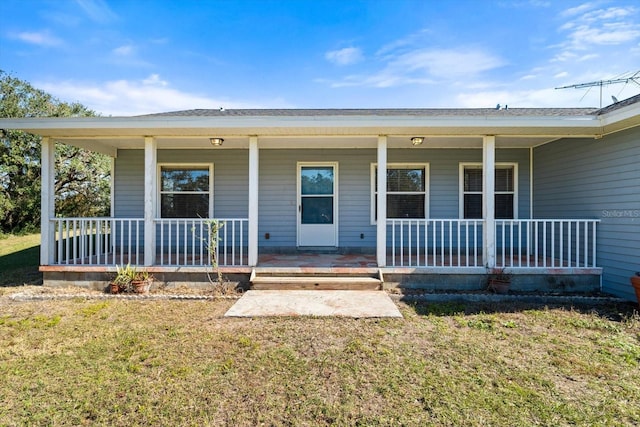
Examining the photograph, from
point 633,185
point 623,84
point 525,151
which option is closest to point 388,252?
point 525,151

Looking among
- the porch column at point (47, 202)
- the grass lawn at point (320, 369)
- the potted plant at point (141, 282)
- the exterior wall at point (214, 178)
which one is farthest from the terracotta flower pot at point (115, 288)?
the exterior wall at point (214, 178)

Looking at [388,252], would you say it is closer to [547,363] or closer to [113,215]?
[547,363]

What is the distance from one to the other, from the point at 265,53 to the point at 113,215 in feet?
21.7

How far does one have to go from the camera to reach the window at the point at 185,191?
24.6ft

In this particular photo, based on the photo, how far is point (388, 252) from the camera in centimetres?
736

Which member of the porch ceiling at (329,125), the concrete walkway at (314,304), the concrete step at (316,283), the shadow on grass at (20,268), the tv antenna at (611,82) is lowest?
the concrete walkway at (314,304)

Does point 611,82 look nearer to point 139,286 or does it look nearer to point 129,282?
point 139,286

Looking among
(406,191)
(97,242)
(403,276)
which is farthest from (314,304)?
(97,242)

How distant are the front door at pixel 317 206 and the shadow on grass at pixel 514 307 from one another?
2959 mm

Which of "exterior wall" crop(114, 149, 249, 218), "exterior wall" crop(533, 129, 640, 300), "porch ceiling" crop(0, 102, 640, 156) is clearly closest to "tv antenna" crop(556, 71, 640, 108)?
"exterior wall" crop(533, 129, 640, 300)

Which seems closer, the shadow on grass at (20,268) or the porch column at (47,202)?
the porch column at (47,202)

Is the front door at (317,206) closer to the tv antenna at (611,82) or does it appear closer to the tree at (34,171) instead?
the tv antenna at (611,82)

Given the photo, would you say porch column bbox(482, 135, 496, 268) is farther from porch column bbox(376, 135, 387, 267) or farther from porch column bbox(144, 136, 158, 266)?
porch column bbox(144, 136, 158, 266)

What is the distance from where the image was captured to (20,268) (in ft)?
23.3
